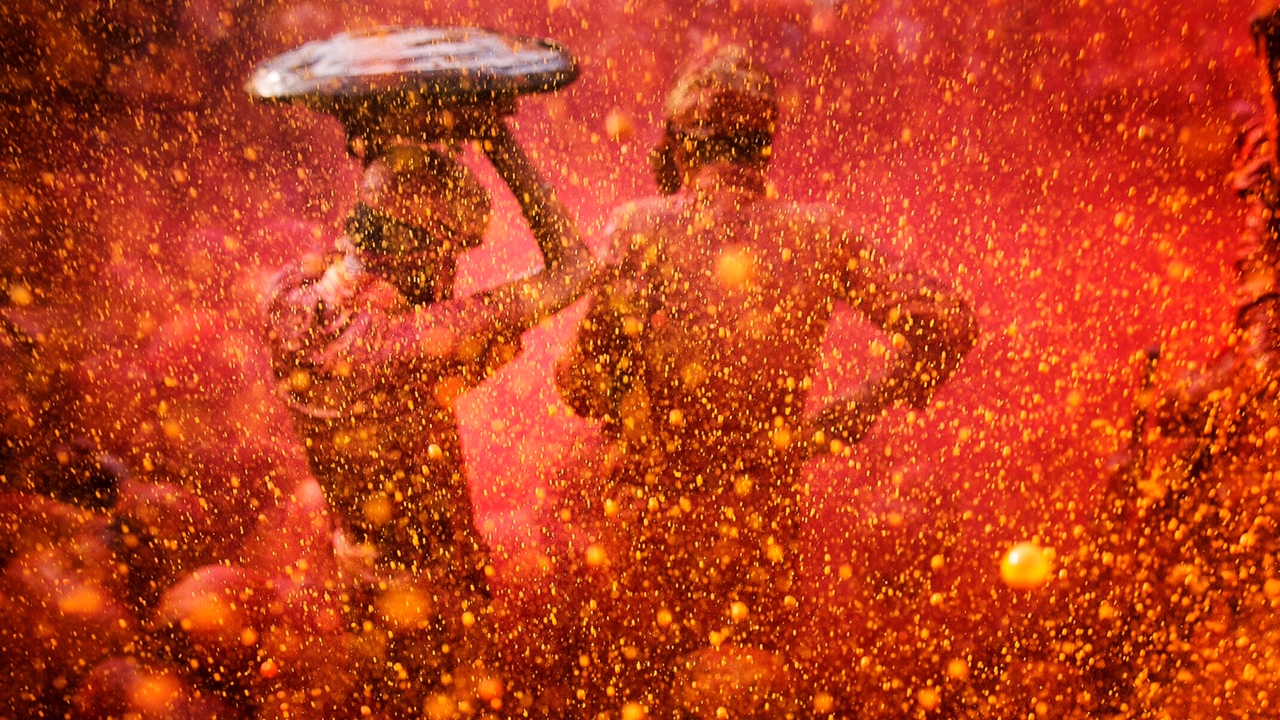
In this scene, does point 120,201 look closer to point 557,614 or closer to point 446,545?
point 446,545

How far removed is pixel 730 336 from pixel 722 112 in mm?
404

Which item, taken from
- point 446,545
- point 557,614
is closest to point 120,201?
point 446,545

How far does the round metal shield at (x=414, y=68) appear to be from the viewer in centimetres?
100

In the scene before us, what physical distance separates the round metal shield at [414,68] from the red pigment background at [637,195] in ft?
2.08

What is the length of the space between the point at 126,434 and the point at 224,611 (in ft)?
2.00

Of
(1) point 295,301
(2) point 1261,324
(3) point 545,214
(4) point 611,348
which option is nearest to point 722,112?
(3) point 545,214

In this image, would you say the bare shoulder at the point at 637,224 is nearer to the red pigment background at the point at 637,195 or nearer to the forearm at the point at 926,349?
the forearm at the point at 926,349

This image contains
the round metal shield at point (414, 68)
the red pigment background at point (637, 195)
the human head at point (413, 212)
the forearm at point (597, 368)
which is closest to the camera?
the round metal shield at point (414, 68)

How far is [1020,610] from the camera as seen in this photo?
6.15 feet

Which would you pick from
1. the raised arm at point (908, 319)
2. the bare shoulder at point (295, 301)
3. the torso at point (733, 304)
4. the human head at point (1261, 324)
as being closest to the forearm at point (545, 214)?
the torso at point (733, 304)

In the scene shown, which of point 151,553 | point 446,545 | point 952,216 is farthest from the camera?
point 952,216

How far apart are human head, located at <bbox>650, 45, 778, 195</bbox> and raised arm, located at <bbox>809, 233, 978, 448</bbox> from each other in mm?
274

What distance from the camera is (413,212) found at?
1134 mm

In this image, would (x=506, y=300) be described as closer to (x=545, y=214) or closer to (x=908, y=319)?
(x=545, y=214)
